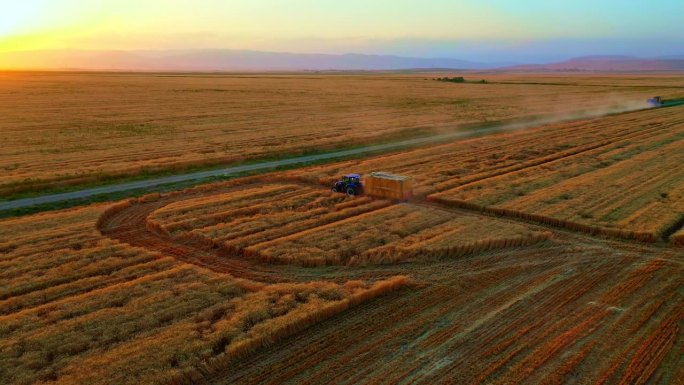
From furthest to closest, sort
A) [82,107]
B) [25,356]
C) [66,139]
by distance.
A: [82,107] → [66,139] → [25,356]

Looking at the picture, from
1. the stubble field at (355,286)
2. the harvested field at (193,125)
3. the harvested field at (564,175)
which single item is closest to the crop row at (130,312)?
the stubble field at (355,286)

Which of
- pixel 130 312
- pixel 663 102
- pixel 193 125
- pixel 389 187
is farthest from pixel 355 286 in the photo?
pixel 663 102

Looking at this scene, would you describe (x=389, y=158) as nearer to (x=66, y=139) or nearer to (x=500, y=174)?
(x=500, y=174)

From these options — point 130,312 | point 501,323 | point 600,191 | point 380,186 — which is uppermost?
point 380,186

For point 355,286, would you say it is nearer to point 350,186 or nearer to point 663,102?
point 350,186

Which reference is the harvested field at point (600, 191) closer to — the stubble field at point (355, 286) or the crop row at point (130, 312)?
the stubble field at point (355, 286)

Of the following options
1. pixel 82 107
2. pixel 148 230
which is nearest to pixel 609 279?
pixel 148 230
